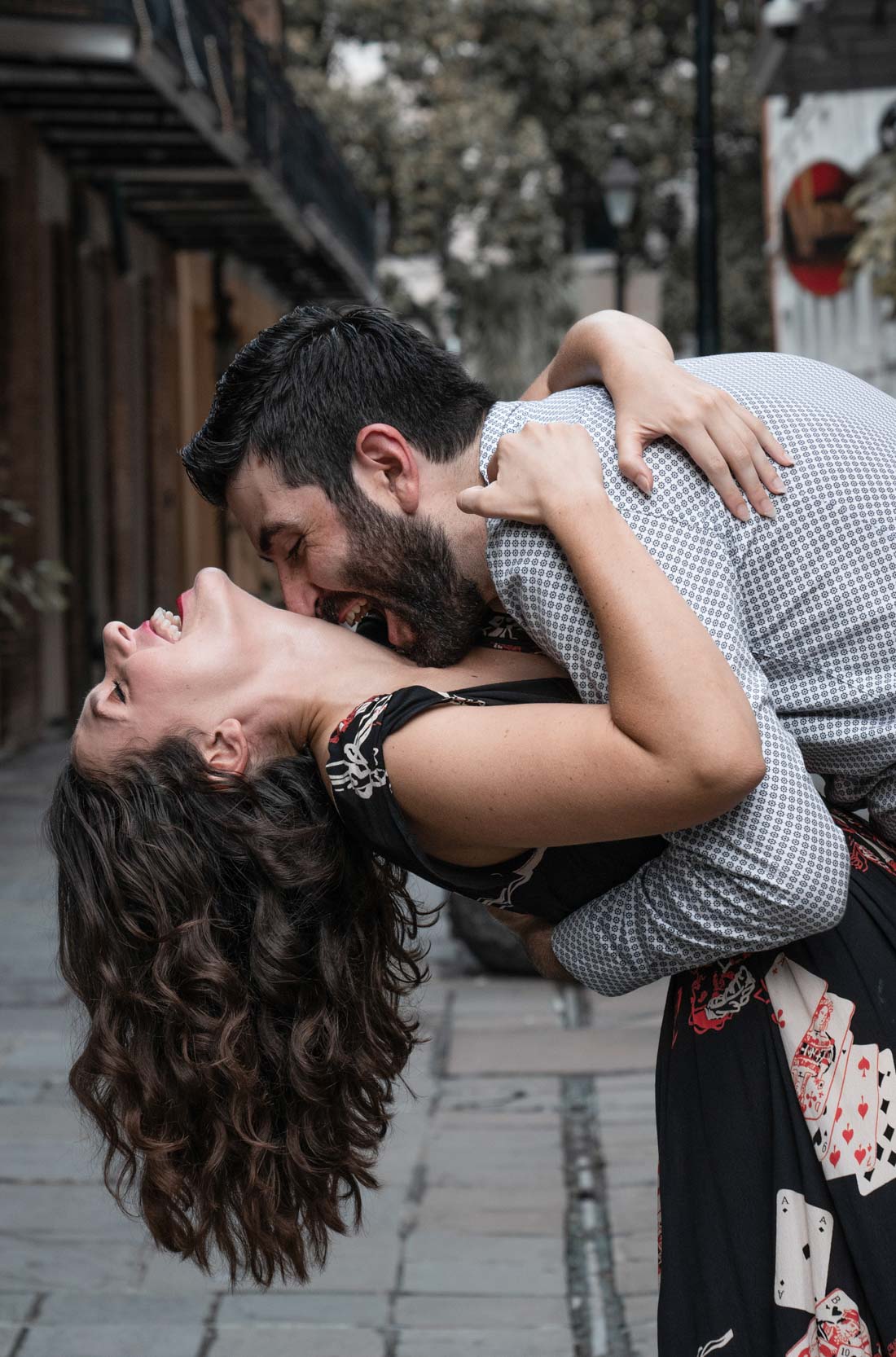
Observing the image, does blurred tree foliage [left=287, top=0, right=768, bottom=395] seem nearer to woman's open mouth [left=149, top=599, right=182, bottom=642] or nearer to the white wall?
the white wall

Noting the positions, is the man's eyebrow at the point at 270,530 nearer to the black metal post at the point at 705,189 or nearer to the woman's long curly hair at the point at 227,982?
the woman's long curly hair at the point at 227,982

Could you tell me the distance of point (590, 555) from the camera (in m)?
1.65

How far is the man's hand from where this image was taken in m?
2.15

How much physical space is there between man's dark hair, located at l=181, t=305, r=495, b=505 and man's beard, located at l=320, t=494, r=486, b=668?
50 mm

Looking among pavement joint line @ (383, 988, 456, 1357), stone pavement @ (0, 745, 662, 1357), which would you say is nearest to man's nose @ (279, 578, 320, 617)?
stone pavement @ (0, 745, 662, 1357)

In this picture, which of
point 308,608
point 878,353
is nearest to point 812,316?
point 878,353

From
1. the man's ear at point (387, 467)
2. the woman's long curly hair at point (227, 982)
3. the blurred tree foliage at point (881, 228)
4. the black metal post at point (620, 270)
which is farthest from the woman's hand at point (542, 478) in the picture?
the black metal post at point (620, 270)

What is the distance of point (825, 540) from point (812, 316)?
77.0ft

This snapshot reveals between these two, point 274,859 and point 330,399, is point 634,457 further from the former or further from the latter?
point 274,859

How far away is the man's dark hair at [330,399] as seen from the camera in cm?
191

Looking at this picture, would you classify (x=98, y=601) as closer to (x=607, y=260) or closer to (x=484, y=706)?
(x=607, y=260)

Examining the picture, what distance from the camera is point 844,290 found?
1836 centimetres

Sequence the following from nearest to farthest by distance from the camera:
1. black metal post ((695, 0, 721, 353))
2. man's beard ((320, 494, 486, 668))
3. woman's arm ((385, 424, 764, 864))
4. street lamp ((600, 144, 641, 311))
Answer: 1. woman's arm ((385, 424, 764, 864))
2. man's beard ((320, 494, 486, 668))
3. black metal post ((695, 0, 721, 353))
4. street lamp ((600, 144, 641, 311))

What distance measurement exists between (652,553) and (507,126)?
86.1ft
